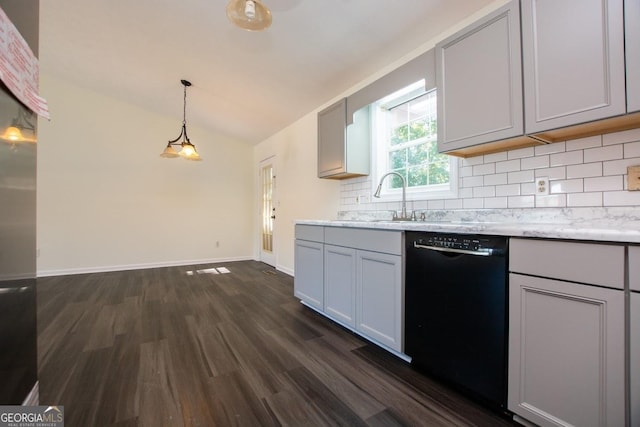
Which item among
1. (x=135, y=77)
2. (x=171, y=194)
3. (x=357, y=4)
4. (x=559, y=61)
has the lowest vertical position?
(x=171, y=194)

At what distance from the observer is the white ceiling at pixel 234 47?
213cm

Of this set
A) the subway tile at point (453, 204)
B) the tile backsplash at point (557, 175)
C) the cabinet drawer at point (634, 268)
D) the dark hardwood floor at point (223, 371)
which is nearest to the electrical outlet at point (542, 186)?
the tile backsplash at point (557, 175)

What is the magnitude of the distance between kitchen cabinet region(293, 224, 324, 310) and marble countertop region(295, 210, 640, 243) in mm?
615

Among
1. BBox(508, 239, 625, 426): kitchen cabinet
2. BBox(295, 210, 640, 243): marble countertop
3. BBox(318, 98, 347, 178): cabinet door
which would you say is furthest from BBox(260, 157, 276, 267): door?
BBox(508, 239, 625, 426): kitchen cabinet

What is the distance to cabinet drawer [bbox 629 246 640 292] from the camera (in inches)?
36.9

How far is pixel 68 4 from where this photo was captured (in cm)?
269

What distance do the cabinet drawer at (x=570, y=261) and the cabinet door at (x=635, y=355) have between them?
68 millimetres

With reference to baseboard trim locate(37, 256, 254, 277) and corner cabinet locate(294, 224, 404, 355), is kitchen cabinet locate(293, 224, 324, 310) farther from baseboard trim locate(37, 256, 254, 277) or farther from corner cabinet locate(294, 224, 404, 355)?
baseboard trim locate(37, 256, 254, 277)

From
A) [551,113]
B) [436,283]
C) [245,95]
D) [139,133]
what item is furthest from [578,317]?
[139,133]

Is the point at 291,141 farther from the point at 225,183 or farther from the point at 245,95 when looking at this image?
the point at 225,183

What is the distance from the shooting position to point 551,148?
1592 millimetres

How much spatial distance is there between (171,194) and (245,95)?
268 centimetres

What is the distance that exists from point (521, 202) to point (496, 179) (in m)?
0.22

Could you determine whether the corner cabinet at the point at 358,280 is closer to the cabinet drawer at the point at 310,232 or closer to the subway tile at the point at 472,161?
the cabinet drawer at the point at 310,232
